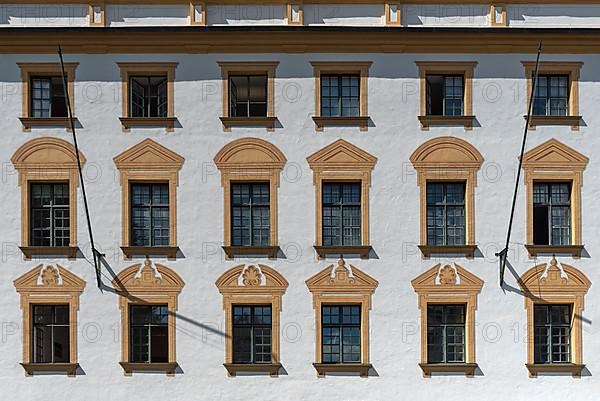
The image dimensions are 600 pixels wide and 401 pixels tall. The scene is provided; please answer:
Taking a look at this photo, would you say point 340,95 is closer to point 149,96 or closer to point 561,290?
point 149,96

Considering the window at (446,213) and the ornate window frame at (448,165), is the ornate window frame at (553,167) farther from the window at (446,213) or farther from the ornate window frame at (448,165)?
the window at (446,213)

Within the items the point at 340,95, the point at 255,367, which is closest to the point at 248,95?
the point at 340,95

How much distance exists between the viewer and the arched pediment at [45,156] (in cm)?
2144

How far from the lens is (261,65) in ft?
70.7

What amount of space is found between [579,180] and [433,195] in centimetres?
375

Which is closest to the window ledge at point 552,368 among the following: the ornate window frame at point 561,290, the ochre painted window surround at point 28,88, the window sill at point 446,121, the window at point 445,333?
the ornate window frame at point 561,290

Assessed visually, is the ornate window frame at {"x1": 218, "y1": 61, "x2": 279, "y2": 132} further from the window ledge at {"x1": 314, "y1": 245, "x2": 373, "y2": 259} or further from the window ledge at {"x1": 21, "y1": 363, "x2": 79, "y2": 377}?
the window ledge at {"x1": 21, "y1": 363, "x2": 79, "y2": 377}

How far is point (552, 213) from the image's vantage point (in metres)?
21.5

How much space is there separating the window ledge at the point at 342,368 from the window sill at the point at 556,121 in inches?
297

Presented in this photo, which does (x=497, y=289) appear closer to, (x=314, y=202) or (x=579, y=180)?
(x=579, y=180)

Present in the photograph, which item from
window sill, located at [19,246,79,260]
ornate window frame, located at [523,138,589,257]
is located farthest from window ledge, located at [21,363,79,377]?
ornate window frame, located at [523,138,589,257]

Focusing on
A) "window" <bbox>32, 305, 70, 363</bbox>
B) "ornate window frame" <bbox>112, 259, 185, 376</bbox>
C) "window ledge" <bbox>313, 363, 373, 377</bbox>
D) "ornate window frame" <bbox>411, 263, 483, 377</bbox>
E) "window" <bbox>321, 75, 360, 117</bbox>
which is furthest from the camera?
"window" <bbox>321, 75, 360, 117</bbox>

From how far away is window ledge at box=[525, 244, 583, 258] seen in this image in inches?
834

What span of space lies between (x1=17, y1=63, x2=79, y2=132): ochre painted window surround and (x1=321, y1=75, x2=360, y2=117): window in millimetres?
6520
